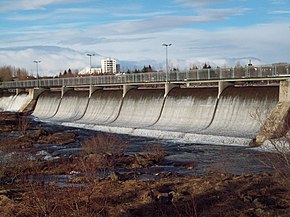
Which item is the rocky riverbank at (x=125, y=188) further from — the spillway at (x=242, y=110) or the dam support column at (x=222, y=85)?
the dam support column at (x=222, y=85)

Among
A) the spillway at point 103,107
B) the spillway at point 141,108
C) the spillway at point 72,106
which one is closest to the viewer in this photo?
the spillway at point 141,108

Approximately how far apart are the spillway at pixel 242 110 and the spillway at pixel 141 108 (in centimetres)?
878

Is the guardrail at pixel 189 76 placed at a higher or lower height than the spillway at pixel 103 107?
higher

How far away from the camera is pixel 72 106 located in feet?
224

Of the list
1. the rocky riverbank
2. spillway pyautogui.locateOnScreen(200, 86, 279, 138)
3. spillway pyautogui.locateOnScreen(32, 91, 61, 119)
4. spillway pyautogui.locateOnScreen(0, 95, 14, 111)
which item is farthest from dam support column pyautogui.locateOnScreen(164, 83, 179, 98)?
spillway pyautogui.locateOnScreen(0, 95, 14, 111)

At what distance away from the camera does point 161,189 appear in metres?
22.2

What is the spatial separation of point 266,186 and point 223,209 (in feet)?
13.5

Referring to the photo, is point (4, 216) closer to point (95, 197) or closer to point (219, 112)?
point (95, 197)

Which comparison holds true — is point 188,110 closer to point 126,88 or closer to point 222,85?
point 222,85

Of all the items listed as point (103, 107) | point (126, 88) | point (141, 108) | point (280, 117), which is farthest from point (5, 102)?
point (280, 117)

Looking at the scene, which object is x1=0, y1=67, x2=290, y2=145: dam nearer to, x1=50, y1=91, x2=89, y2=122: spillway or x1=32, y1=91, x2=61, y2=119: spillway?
x1=50, y1=91, x2=89, y2=122: spillway

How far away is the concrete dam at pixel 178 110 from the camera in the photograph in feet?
134

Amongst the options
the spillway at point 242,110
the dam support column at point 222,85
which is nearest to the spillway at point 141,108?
the dam support column at point 222,85

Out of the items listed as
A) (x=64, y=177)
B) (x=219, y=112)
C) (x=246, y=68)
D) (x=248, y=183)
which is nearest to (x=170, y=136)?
(x=219, y=112)
